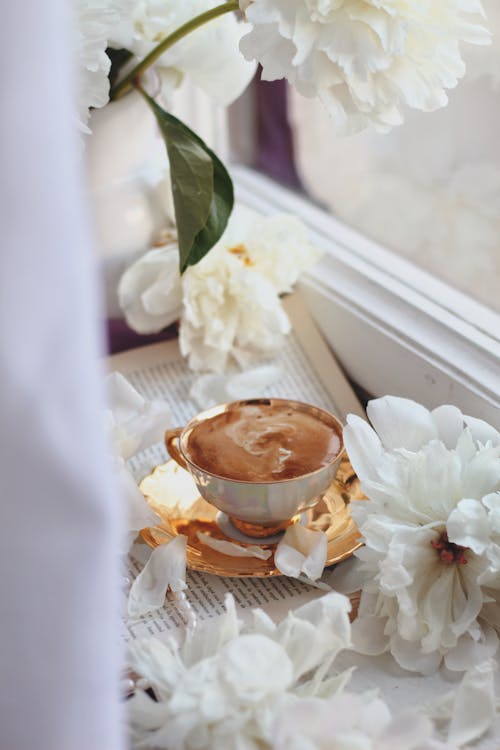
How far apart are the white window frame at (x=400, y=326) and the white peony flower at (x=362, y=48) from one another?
0.70 ft

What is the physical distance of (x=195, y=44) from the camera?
0.77m

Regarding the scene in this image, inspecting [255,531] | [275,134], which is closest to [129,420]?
[255,531]

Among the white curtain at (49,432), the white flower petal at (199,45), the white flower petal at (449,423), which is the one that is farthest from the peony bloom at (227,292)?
the white curtain at (49,432)

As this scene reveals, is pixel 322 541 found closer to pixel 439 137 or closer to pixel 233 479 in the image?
pixel 233 479

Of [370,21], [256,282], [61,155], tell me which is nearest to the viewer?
[61,155]

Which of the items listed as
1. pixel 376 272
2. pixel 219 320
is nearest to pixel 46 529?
pixel 219 320

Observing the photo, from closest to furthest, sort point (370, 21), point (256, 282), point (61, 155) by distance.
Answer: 1. point (61, 155)
2. point (370, 21)
3. point (256, 282)

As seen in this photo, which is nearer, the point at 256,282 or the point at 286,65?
the point at 286,65

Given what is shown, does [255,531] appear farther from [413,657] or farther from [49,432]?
[49,432]

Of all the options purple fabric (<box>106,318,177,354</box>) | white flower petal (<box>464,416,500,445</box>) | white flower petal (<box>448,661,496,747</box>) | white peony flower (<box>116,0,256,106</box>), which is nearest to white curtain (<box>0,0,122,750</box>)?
white flower petal (<box>448,661,496,747</box>)

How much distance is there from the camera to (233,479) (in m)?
0.60

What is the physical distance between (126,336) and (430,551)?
43cm

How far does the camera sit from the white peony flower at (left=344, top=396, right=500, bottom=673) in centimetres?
55

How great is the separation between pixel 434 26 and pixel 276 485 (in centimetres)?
30
